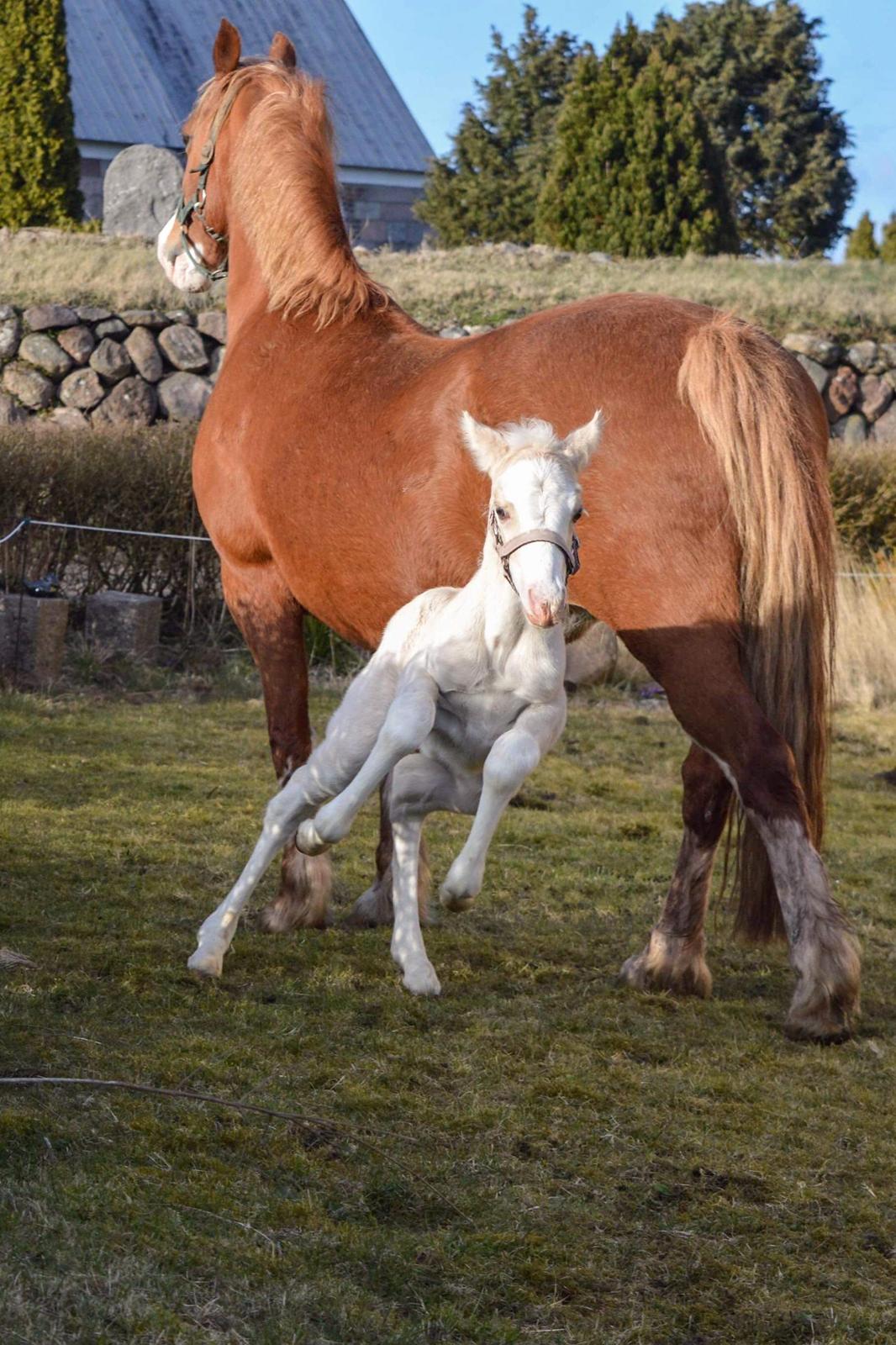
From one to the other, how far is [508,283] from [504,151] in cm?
1970

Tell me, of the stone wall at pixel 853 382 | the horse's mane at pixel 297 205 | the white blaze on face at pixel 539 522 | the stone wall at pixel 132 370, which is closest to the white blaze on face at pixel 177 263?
the horse's mane at pixel 297 205

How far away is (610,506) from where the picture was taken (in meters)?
3.98

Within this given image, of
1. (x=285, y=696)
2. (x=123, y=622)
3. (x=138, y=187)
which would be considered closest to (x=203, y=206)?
(x=285, y=696)

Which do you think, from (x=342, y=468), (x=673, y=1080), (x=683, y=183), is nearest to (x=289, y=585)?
(x=342, y=468)

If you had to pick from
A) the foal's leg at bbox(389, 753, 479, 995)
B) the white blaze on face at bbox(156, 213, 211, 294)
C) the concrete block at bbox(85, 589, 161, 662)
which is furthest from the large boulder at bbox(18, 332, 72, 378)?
the foal's leg at bbox(389, 753, 479, 995)

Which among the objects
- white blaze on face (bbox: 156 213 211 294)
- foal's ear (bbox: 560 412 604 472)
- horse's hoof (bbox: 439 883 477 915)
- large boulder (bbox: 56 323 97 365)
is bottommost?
horse's hoof (bbox: 439 883 477 915)

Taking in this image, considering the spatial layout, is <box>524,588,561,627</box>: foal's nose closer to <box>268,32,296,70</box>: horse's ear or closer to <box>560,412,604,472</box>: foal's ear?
<box>560,412,604,472</box>: foal's ear

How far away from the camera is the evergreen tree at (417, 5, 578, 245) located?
1364 inches

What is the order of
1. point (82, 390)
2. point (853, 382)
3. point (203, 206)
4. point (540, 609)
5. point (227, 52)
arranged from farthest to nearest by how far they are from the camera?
1. point (853, 382)
2. point (82, 390)
3. point (203, 206)
4. point (227, 52)
5. point (540, 609)

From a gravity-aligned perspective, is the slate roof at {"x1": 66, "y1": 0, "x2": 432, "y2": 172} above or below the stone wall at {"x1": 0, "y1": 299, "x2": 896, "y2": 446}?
above

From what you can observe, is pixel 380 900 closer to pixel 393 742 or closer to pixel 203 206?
pixel 393 742

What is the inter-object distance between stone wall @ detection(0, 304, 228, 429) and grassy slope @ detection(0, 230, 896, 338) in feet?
1.54

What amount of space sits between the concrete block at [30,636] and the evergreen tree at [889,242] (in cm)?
3031

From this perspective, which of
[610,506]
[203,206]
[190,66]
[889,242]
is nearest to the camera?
[610,506]
